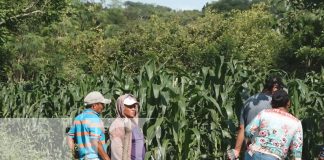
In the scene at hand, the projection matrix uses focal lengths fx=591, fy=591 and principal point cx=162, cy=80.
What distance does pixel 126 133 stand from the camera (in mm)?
5676

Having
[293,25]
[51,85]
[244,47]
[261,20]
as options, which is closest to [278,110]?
[51,85]

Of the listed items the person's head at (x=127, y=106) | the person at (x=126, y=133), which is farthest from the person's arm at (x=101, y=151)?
the person's head at (x=127, y=106)

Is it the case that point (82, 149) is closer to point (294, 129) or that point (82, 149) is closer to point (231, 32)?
point (294, 129)

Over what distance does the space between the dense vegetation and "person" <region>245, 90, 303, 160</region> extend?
63.8 inches

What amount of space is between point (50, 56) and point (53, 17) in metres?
14.5

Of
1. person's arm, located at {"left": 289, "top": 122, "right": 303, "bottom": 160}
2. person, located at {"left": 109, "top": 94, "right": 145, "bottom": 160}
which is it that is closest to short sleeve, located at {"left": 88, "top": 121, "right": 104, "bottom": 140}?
person, located at {"left": 109, "top": 94, "right": 145, "bottom": 160}

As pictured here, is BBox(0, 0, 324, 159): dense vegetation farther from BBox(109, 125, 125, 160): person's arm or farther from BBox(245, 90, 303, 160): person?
BBox(245, 90, 303, 160): person

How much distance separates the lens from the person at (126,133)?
565cm

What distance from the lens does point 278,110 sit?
5.06 m

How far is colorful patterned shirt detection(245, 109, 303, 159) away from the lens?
5008mm

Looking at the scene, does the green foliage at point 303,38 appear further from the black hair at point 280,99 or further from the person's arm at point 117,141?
the black hair at point 280,99

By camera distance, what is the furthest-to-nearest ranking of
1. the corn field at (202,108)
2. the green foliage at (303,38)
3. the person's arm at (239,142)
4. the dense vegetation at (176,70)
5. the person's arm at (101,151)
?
1. the green foliage at (303,38)
2. the dense vegetation at (176,70)
3. the corn field at (202,108)
4. the person's arm at (101,151)
5. the person's arm at (239,142)

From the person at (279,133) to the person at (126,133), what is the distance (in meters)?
1.23

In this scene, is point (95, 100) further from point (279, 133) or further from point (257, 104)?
point (279, 133)
